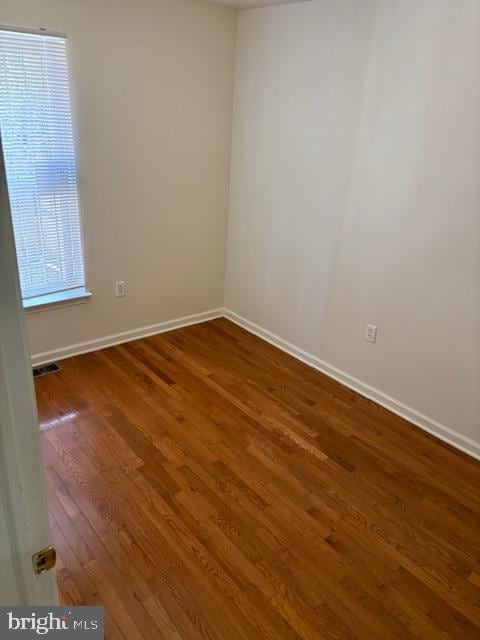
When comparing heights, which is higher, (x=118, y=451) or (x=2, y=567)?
(x=2, y=567)

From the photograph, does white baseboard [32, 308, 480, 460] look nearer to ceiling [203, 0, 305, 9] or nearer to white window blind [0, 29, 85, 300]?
white window blind [0, 29, 85, 300]

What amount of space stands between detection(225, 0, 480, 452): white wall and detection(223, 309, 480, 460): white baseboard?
41 millimetres

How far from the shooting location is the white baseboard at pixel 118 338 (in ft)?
10.2

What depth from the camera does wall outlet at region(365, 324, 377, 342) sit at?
2.86 meters

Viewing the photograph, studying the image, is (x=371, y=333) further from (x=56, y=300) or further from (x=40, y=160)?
(x=40, y=160)

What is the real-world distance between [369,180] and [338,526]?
1.85 meters

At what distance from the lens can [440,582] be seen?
5.84 ft

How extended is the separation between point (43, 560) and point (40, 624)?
0.12m

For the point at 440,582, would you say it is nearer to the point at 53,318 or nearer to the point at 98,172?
the point at 53,318

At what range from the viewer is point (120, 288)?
3316 millimetres

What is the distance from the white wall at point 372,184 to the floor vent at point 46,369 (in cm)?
158

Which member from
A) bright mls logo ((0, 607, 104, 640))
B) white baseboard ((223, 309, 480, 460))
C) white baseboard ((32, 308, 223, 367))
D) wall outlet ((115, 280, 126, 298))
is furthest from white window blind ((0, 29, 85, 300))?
bright mls logo ((0, 607, 104, 640))

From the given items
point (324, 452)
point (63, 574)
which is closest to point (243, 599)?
point (63, 574)

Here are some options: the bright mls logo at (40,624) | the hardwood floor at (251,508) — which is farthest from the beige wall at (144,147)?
the bright mls logo at (40,624)
